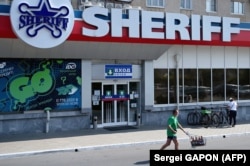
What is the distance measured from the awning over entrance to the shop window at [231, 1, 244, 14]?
10116 millimetres

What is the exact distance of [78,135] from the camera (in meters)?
18.9

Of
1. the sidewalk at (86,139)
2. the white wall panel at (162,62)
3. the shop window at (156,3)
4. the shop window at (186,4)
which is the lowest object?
the sidewalk at (86,139)

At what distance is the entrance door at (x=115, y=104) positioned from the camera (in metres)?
21.7

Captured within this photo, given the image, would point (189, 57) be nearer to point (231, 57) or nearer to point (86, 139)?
point (231, 57)

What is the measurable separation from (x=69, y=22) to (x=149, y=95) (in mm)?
6498

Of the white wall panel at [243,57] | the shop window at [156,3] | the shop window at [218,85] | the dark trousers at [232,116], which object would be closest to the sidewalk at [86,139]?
the dark trousers at [232,116]

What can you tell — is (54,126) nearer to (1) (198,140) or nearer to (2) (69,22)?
(2) (69,22)

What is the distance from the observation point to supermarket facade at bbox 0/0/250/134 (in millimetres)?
18203

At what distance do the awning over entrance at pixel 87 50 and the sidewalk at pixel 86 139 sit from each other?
369 cm

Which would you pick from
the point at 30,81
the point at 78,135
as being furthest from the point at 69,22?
the point at 78,135

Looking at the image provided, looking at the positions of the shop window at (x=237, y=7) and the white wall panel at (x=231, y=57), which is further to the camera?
the shop window at (x=237, y=7)

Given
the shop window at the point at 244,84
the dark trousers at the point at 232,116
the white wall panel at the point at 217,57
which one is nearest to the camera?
the dark trousers at the point at 232,116

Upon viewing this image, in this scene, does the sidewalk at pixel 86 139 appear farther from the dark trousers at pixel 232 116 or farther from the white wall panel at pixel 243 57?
the white wall panel at pixel 243 57

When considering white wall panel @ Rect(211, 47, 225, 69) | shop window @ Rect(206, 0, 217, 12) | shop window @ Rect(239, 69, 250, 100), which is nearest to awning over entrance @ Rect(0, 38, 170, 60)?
white wall panel @ Rect(211, 47, 225, 69)
